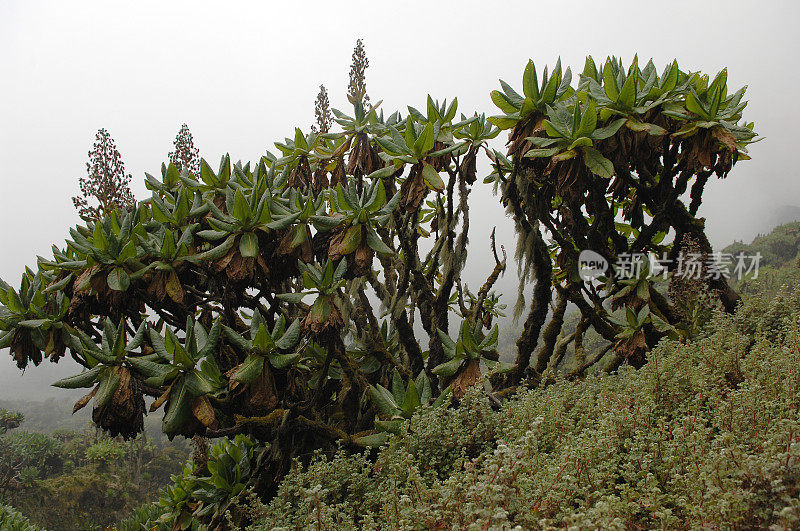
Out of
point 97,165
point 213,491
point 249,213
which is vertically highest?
point 97,165

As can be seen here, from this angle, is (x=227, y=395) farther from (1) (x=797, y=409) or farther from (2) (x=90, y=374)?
(1) (x=797, y=409)

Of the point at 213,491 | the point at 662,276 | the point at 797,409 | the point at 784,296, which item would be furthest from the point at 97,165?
the point at 784,296

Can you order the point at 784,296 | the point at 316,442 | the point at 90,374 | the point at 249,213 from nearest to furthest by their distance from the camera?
1. the point at 90,374
2. the point at 249,213
3. the point at 316,442
4. the point at 784,296

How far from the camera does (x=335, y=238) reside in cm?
243

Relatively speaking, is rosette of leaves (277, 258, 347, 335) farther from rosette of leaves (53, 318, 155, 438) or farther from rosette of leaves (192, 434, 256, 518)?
rosette of leaves (192, 434, 256, 518)

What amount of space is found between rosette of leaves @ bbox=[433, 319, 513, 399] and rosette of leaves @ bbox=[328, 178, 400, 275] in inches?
25.9

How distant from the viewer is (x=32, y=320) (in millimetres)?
2373

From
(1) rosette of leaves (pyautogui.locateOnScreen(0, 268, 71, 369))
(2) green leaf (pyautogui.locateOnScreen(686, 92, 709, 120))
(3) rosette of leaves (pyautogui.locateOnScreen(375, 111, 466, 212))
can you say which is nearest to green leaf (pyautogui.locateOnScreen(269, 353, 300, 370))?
(3) rosette of leaves (pyautogui.locateOnScreen(375, 111, 466, 212))

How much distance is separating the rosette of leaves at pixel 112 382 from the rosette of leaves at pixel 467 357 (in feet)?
4.99

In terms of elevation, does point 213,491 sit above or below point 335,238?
below

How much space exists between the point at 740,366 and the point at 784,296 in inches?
45.1

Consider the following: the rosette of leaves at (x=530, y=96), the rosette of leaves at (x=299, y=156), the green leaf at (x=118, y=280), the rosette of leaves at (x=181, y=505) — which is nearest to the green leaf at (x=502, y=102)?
the rosette of leaves at (x=530, y=96)

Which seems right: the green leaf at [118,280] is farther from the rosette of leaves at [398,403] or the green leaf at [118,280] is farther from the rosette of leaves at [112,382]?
the rosette of leaves at [398,403]

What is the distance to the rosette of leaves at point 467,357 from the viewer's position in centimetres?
249
